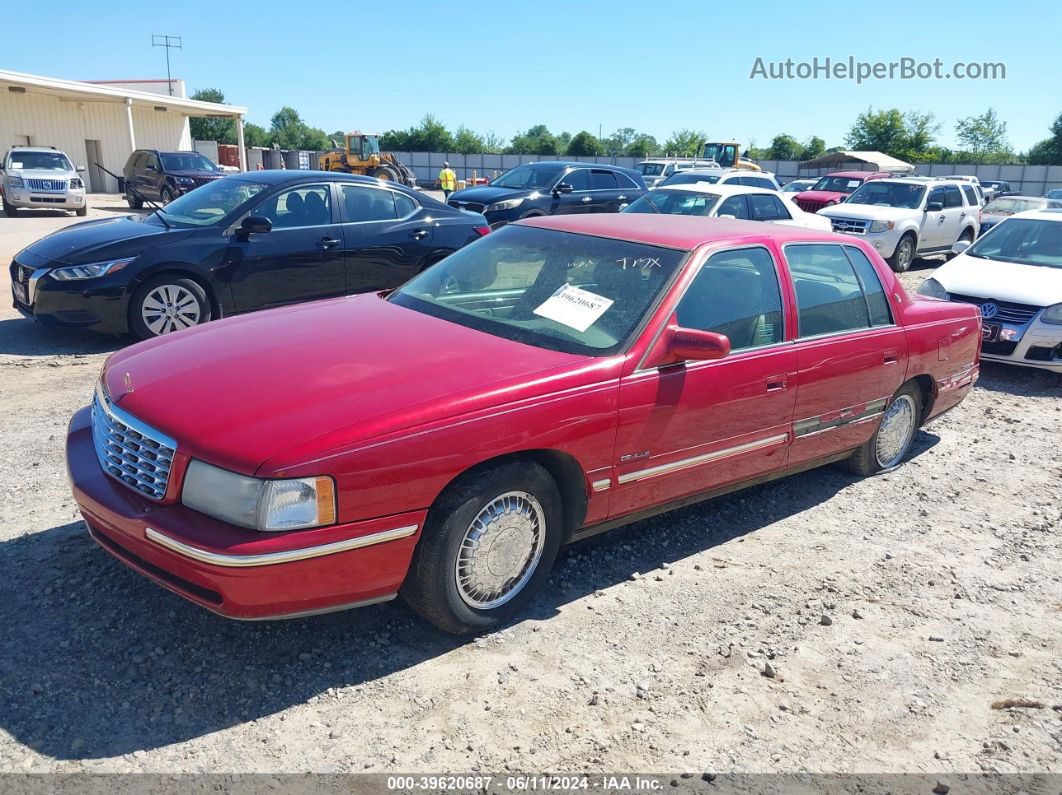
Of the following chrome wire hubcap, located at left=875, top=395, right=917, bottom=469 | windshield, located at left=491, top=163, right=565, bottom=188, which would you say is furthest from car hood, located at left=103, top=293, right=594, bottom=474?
windshield, located at left=491, top=163, right=565, bottom=188

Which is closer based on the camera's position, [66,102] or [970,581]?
[970,581]

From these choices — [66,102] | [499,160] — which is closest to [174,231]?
[66,102]

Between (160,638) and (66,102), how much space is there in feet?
115

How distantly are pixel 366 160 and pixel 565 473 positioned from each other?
113 feet

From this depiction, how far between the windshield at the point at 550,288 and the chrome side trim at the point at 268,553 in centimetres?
123

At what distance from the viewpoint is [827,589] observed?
407 cm

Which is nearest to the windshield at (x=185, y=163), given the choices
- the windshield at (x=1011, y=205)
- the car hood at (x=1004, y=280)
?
the windshield at (x=1011, y=205)

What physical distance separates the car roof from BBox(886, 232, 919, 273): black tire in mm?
11434

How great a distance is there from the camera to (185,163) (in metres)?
24.2

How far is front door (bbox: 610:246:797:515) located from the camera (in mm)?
3707

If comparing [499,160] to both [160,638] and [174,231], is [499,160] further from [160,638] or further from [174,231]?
[160,638]

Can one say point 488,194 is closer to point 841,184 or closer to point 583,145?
point 841,184

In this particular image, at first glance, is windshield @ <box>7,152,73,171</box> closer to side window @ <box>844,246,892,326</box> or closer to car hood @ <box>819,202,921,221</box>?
car hood @ <box>819,202,921,221</box>

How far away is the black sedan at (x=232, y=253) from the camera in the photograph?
712cm
